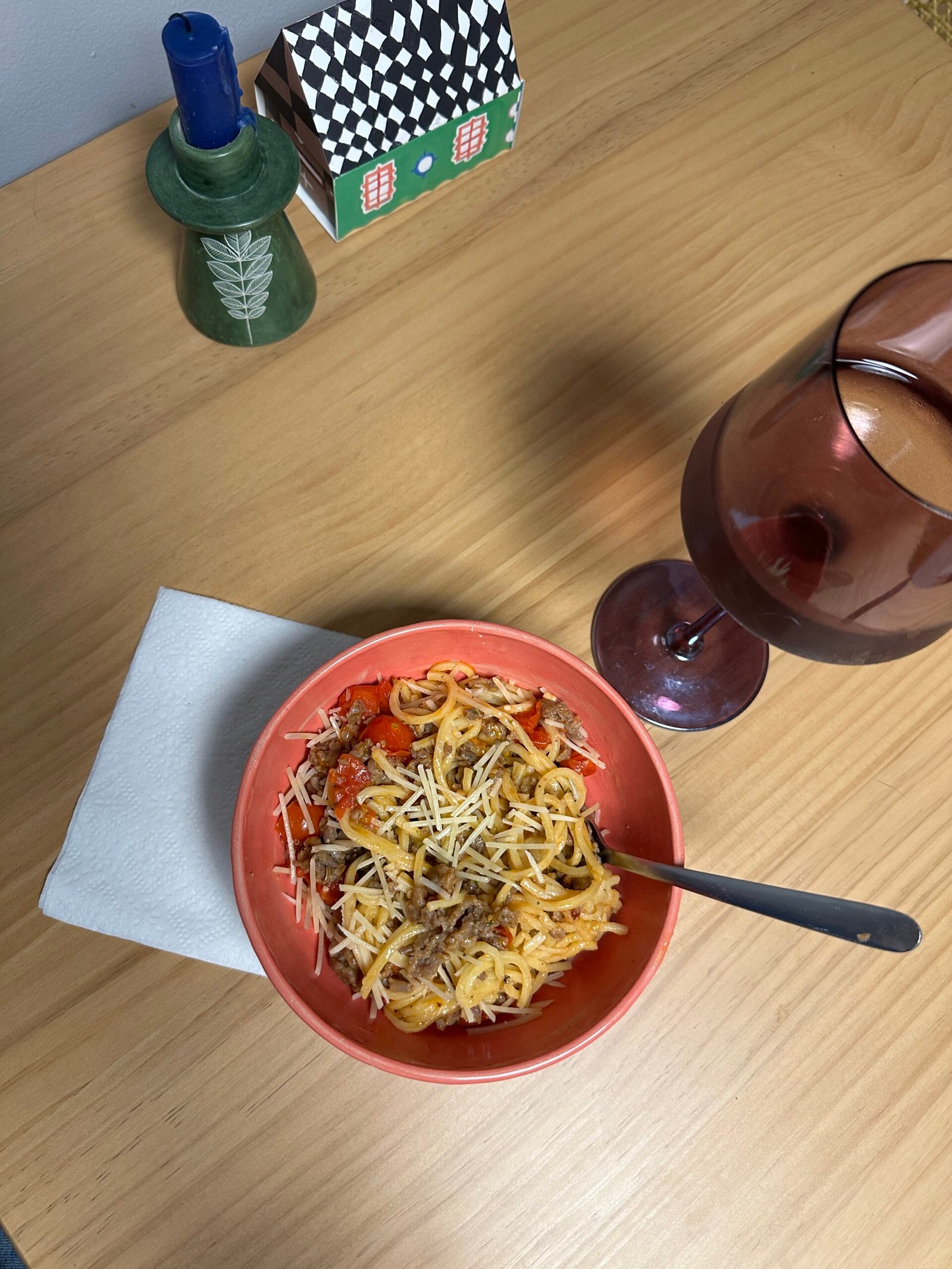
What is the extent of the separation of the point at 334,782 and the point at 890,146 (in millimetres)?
917

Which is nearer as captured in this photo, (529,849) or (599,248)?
(529,849)

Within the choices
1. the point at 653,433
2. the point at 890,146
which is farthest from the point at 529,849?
the point at 890,146

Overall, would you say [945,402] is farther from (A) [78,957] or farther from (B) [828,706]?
(A) [78,957]

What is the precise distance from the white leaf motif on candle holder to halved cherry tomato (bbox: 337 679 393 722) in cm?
37

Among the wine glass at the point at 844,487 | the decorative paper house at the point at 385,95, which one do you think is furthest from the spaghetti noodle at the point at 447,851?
the decorative paper house at the point at 385,95

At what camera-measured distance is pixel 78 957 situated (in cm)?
82

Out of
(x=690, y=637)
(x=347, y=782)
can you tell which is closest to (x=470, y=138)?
(x=690, y=637)

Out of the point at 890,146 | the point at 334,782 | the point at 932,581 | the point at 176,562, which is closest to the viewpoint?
the point at 932,581

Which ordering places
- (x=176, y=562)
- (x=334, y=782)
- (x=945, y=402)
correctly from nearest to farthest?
1. (x=945, y=402)
2. (x=334, y=782)
3. (x=176, y=562)

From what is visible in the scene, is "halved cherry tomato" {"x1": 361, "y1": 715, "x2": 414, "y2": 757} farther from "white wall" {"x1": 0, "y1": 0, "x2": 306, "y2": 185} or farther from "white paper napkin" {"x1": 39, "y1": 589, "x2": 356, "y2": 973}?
"white wall" {"x1": 0, "y1": 0, "x2": 306, "y2": 185}

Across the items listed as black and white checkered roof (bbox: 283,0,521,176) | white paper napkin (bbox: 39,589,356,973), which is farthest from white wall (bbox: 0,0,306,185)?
white paper napkin (bbox: 39,589,356,973)

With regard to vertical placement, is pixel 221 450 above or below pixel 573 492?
above

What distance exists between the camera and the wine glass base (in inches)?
35.7

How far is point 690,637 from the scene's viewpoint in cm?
88
